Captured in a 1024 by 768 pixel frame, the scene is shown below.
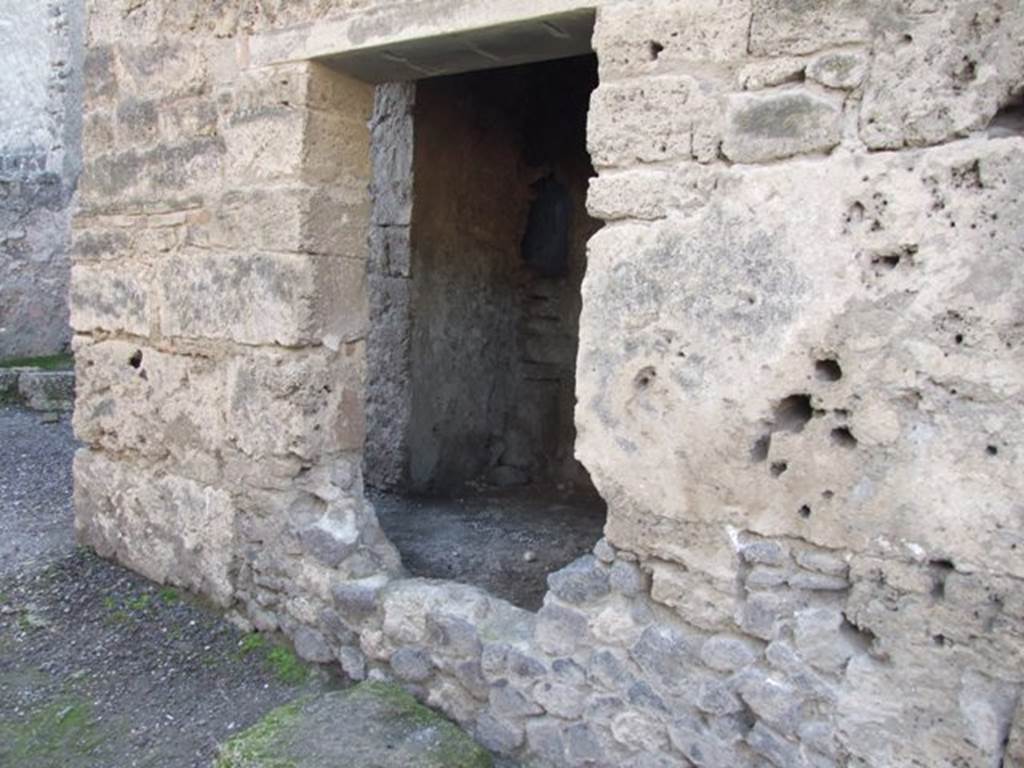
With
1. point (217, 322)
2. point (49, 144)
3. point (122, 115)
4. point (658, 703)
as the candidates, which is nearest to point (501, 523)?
point (217, 322)

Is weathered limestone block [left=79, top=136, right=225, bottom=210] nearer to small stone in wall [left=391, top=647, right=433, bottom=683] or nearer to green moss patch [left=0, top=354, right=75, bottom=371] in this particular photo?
small stone in wall [left=391, top=647, right=433, bottom=683]

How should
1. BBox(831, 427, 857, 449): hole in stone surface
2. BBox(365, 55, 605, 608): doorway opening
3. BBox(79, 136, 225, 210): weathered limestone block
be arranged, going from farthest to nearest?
BBox(365, 55, 605, 608): doorway opening
BBox(79, 136, 225, 210): weathered limestone block
BBox(831, 427, 857, 449): hole in stone surface

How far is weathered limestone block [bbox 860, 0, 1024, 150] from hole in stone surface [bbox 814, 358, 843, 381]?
481 mm

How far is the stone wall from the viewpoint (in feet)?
27.5

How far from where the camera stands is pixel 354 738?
2.48 m

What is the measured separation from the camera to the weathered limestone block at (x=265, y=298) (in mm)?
3066

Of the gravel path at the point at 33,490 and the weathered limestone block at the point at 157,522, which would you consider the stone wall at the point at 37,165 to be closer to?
the gravel path at the point at 33,490

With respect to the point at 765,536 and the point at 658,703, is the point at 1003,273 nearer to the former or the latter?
the point at 765,536

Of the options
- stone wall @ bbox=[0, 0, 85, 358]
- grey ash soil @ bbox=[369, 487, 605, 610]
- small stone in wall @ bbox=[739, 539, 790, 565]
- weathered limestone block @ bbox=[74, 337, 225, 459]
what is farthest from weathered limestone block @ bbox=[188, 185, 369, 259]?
stone wall @ bbox=[0, 0, 85, 358]

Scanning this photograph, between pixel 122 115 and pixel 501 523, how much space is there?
241 centimetres

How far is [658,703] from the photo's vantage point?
2314 mm

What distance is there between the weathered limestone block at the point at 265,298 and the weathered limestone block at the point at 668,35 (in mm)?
1258

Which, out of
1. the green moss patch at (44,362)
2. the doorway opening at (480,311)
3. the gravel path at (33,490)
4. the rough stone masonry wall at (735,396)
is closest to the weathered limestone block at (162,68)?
the rough stone masonry wall at (735,396)

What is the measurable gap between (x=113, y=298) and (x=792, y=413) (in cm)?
278
